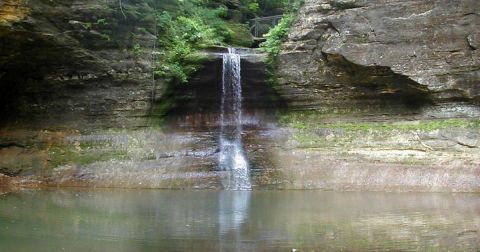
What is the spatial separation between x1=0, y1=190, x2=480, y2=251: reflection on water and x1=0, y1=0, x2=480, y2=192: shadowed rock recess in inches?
118

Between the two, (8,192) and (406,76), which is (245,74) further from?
(8,192)

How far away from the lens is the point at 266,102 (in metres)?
19.7

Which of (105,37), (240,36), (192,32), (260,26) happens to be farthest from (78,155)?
(260,26)

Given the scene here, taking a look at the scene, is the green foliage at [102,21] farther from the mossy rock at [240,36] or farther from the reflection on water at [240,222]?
the reflection on water at [240,222]

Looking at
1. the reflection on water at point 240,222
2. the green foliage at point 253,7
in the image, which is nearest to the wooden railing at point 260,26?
the green foliage at point 253,7

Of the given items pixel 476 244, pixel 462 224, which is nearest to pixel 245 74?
pixel 462 224

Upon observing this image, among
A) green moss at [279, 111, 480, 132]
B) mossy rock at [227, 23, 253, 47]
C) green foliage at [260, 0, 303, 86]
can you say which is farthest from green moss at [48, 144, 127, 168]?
mossy rock at [227, 23, 253, 47]

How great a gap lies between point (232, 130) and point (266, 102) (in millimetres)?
1746

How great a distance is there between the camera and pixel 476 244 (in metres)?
7.05

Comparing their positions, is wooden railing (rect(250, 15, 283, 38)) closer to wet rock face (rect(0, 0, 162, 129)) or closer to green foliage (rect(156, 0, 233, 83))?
green foliage (rect(156, 0, 233, 83))

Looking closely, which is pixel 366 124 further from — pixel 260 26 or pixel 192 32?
pixel 260 26

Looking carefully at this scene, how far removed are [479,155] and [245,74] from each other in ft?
28.1

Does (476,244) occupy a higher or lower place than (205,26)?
lower

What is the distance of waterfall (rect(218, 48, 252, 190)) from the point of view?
17.3 m
